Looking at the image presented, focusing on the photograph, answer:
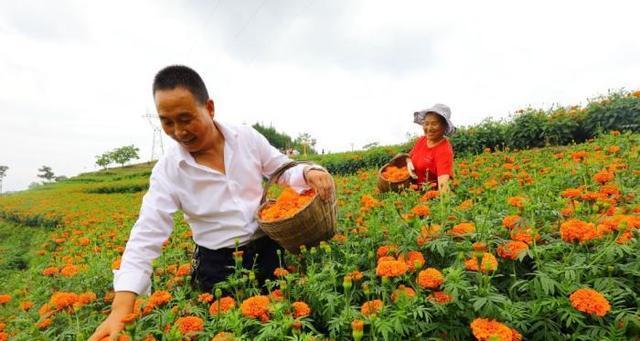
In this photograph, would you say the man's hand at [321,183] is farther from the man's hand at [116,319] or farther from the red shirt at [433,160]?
the red shirt at [433,160]

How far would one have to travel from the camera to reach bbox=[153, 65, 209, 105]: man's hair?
1.73m

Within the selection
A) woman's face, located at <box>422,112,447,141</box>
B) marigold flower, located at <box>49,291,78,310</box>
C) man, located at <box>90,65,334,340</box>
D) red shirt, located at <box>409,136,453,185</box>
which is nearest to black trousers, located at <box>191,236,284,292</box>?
man, located at <box>90,65,334,340</box>

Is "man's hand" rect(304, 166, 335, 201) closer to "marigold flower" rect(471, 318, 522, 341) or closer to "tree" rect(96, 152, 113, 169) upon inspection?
"marigold flower" rect(471, 318, 522, 341)

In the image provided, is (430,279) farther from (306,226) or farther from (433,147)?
(433,147)

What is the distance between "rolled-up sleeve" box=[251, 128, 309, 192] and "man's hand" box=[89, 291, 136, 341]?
0.94 metres

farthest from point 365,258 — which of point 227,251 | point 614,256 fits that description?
point 614,256

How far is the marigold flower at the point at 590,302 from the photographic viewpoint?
1.13 metres

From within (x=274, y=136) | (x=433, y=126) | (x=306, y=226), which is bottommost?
(x=306, y=226)

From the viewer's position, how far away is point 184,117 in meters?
1.74

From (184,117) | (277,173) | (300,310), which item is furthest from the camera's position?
(277,173)

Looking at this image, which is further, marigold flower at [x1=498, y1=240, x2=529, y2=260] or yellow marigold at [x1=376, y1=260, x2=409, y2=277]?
marigold flower at [x1=498, y1=240, x2=529, y2=260]

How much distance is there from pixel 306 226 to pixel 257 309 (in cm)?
61

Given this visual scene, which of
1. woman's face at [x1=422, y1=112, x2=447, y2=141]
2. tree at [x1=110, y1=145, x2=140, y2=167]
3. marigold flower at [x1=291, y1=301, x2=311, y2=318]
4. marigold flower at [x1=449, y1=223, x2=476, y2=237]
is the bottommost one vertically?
marigold flower at [x1=291, y1=301, x2=311, y2=318]

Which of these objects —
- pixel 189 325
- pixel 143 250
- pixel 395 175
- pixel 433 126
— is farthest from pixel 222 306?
pixel 433 126
